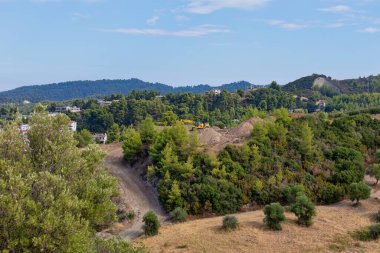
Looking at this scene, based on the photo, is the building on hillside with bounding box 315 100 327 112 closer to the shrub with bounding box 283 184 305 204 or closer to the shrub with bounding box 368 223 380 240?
the shrub with bounding box 283 184 305 204

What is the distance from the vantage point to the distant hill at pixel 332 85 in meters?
136

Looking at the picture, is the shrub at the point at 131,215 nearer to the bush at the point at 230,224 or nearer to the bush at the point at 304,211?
the bush at the point at 230,224

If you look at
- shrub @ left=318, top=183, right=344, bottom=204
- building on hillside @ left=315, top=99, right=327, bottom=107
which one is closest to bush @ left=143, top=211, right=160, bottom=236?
shrub @ left=318, top=183, right=344, bottom=204

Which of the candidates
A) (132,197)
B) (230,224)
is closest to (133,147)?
(132,197)

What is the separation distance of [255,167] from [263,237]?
11505 millimetres

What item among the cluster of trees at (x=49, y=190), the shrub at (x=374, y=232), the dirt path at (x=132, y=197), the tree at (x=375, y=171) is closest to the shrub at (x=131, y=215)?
the dirt path at (x=132, y=197)

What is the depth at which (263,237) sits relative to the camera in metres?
27.8

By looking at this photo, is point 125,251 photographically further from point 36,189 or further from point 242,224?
point 242,224

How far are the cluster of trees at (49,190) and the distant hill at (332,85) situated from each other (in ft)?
402

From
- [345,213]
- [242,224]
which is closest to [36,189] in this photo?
[242,224]

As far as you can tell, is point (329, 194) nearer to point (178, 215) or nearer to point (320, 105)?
point (178, 215)

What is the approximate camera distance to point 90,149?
1706cm

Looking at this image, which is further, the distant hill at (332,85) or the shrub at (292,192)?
the distant hill at (332,85)

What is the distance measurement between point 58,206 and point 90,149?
5051 millimetres
